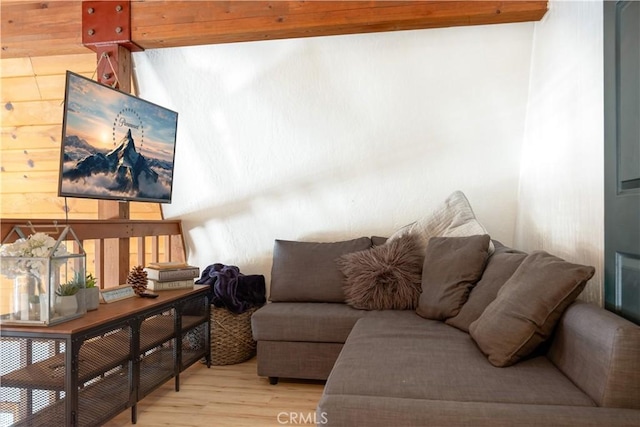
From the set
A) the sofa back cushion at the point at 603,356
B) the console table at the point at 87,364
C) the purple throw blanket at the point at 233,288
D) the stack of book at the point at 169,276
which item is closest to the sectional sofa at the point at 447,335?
the sofa back cushion at the point at 603,356

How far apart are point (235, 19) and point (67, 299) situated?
1.99 m

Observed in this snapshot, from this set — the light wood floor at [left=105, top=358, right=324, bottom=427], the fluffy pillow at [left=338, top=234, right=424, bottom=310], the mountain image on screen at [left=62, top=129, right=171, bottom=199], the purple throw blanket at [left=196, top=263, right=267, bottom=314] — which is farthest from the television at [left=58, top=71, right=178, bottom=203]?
the fluffy pillow at [left=338, top=234, right=424, bottom=310]

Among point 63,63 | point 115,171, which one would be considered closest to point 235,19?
point 115,171

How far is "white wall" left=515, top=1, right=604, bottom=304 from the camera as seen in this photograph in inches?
82.7

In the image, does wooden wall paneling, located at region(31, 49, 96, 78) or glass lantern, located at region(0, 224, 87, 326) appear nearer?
glass lantern, located at region(0, 224, 87, 326)

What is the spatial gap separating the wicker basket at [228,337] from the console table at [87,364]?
0.55m

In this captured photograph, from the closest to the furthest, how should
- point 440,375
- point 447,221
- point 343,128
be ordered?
point 440,375 → point 447,221 → point 343,128

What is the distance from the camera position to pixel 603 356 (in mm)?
1407

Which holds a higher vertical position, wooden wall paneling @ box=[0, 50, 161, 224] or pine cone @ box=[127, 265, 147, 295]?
wooden wall paneling @ box=[0, 50, 161, 224]

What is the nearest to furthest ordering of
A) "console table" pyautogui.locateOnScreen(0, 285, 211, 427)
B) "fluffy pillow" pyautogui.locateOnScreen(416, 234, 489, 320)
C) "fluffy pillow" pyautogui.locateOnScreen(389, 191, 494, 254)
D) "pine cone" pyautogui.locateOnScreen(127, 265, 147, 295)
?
1. "console table" pyautogui.locateOnScreen(0, 285, 211, 427)
2. "fluffy pillow" pyautogui.locateOnScreen(416, 234, 489, 320)
3. "pine cone" pyautogui.locateOnScreen(127, 265, 147, 295)
4. "fluffy pillow" pyautogui.locateOnScreen(389, 191, 494, 254)

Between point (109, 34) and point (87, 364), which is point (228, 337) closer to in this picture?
point (87, 364)

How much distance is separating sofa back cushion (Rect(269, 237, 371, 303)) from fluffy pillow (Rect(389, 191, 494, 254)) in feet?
1.26

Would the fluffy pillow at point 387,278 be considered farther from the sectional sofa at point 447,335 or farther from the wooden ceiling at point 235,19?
the wooden ceiling at point 235,19

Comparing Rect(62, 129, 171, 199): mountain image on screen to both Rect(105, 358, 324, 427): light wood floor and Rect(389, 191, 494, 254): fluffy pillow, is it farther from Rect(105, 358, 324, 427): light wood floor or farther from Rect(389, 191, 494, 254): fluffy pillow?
Rect(389, 191, 494, 254): fluffy pillow
